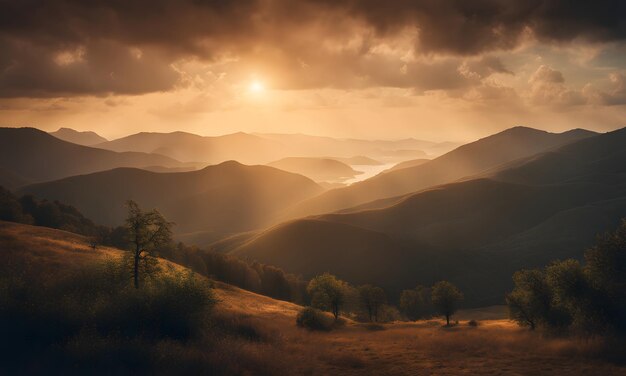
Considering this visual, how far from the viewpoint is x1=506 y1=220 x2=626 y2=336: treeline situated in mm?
29844

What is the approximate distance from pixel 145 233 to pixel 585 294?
132 ft

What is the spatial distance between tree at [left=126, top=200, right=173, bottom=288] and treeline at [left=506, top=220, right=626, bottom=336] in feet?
124

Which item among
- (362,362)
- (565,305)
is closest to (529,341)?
(565,305)

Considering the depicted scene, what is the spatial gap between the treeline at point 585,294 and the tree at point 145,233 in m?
37.7

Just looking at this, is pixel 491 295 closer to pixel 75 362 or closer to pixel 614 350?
pixel 614 350

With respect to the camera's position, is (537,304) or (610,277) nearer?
(610,277)

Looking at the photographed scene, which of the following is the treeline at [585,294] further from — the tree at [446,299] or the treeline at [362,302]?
the tree at [446,299]

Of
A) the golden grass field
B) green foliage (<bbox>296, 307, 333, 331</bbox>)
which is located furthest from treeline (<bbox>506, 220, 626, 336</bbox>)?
green foliage (<bbox>296, 307, 333, 331</bbox>)

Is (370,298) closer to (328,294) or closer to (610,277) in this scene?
(328,294)

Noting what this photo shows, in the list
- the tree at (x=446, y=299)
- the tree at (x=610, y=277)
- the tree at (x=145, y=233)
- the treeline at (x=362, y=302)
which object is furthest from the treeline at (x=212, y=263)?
the tree at (x=610, y=277)

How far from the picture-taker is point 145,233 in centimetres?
3703

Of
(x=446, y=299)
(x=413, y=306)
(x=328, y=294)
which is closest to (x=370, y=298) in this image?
(x=446, y=299)

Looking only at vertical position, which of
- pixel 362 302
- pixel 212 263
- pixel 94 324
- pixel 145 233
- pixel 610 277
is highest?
pixel 145 233

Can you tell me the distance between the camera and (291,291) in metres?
128
